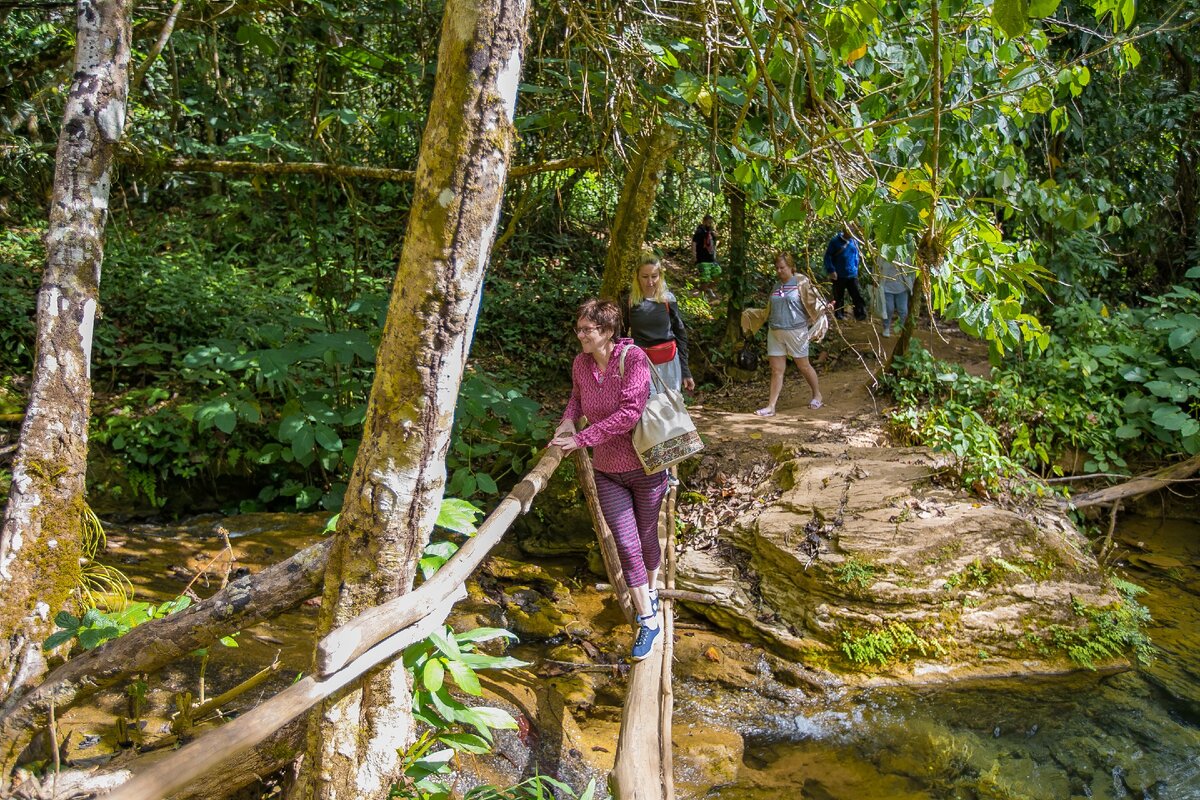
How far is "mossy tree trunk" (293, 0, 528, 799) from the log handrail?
0.14 m

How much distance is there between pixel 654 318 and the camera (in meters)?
5.56

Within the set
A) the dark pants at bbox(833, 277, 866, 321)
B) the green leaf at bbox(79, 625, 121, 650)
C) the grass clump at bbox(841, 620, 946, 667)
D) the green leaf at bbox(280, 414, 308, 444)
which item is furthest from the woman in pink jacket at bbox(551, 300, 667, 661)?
the dark pants at bbox(833, 277, 866, 321)

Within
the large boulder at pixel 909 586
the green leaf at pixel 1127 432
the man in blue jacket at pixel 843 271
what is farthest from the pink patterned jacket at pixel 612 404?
the man in blue jacket at pixel 843 271

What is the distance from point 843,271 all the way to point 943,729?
22.1 ft

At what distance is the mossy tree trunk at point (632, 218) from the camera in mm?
5945

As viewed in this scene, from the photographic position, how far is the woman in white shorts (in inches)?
282

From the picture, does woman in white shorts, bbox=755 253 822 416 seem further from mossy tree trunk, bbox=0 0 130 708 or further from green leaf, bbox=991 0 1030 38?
mossy tree trunk, bbox=0 0 130 708

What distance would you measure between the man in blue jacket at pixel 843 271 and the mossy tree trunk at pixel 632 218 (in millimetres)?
4559

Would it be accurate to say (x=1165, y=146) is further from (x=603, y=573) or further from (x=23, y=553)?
(x=23, y=553)

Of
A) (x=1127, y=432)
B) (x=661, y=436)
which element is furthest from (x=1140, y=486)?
(x=661, y=436)

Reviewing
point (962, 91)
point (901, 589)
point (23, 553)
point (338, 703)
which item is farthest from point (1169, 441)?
point (23, 553)

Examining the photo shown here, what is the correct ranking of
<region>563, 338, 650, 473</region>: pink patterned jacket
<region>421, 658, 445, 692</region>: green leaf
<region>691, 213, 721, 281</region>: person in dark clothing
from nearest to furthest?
<region>421, 658, 445, 692</region>: green leaf → <region>563, 338, 650, 473</region>: pink patterned jacket → <region>691, 213, 721, 281</region>: person in dark clothing

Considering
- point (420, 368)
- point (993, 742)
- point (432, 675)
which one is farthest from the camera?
point (993, 742)

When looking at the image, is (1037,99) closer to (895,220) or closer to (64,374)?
(895,220)
